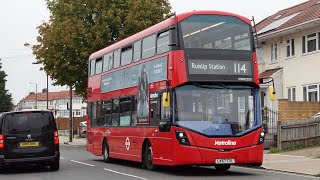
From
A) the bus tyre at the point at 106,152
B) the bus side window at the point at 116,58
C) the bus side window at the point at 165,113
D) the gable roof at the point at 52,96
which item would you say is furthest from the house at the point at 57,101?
the bus side window at the point at 165,113

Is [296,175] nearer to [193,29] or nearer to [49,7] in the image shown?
[193,29]

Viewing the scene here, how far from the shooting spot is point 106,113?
2175 centimetres

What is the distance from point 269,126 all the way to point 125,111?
9081 mm

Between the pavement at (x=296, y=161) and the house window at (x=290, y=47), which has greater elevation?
the house window at (x=290, y=47)

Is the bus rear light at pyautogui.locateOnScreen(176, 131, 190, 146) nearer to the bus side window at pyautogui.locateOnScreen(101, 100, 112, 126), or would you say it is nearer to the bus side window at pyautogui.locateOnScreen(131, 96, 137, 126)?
the bus side window at pyautogui.locateOnScreen(131, 96, 137, 126)

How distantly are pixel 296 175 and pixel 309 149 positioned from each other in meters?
7.41

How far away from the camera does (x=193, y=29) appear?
51.3 ft

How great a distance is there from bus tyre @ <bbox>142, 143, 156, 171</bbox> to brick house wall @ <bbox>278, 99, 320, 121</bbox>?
37.4 feet

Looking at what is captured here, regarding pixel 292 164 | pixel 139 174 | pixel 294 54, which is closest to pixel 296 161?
pixel 292 164

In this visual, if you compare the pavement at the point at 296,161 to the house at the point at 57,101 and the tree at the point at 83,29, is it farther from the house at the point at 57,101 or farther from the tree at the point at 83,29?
the house at the point at 57,101

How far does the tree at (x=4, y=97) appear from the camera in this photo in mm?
85938

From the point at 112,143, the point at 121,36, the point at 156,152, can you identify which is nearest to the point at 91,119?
the point at 112,143

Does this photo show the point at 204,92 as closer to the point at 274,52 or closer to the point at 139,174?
the point at 139,174

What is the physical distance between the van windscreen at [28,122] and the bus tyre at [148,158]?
118 inches
